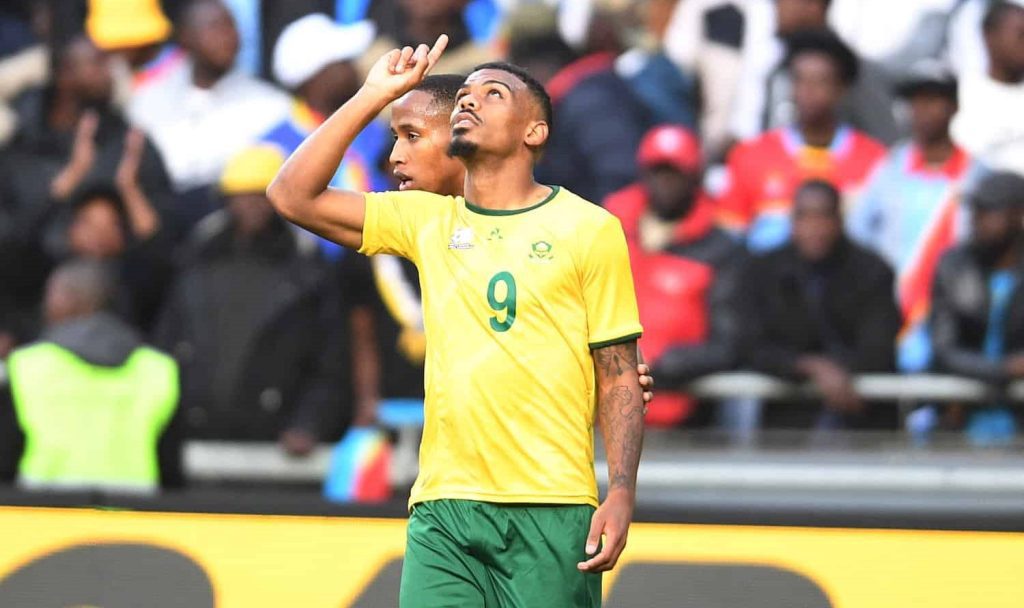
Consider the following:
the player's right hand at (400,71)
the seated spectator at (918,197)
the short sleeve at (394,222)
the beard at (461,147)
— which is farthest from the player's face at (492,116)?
the seated spectator at (918,197)

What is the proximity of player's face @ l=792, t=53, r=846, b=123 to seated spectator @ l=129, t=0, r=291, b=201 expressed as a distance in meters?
2.61

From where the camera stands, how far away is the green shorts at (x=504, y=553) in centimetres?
373

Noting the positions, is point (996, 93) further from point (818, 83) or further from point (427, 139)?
point (427, 139)

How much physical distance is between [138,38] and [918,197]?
411cm

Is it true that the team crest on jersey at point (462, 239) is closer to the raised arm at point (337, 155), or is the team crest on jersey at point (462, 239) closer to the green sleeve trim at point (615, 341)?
the raised arm at point (337, 155)

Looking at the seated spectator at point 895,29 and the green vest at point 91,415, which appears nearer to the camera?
the green vest at point 91,415

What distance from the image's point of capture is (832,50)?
7.86 meters

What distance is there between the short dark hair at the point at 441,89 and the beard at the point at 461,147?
380 mm

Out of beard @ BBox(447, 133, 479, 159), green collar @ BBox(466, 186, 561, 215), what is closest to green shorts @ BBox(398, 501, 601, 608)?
green collar @ BBox(466, 186, 561, 215)

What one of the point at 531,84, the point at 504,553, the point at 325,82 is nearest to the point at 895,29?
the point at 325,82

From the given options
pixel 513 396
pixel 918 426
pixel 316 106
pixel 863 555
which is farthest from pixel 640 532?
pixel 316 106

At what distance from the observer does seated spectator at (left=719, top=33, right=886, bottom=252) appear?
7750 mm

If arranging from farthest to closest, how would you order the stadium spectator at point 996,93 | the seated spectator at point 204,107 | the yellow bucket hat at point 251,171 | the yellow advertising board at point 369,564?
the seated spectator at point 204,107, the yellow bucket hat at point 251,171, the stadium spectator at point 996,93, the yellow advertising board at point 369,564

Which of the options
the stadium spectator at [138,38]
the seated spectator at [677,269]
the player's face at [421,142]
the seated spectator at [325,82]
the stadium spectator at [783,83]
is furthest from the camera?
the stadium spectator at [138,38]
